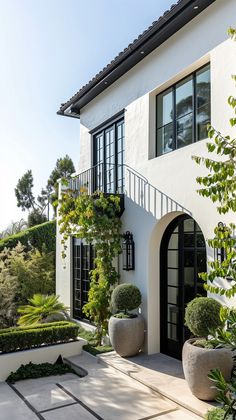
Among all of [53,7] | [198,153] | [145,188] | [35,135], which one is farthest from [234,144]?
[35,135]

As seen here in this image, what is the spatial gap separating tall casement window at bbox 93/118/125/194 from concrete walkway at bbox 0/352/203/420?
18.4 feet

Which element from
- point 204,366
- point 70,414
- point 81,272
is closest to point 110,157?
point 81,272

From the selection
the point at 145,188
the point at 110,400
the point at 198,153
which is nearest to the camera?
the point at 110,400

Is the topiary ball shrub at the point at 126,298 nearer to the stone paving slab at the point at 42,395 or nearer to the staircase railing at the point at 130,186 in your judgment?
the staircase railing at the point at 130,186

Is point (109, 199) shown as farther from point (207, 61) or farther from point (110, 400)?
point (110, 400)

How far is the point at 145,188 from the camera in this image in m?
9.46

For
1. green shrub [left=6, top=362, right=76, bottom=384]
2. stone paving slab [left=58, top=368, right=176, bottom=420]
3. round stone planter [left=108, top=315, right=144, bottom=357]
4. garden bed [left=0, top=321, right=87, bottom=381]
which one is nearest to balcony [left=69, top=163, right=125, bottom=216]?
round stone planter [left=108, top=315, right=144, bottom=357]

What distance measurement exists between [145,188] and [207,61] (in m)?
3.44

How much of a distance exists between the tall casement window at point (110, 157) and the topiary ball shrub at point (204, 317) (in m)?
5.38

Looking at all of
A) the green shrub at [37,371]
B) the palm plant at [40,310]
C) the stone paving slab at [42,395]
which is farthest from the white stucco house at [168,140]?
the palm plant at [40,310]

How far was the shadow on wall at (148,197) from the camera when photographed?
27.8ft

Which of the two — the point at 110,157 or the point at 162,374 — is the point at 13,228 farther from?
the point at 162,374

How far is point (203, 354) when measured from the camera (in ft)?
19.9

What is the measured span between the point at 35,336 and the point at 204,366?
4.72 m
